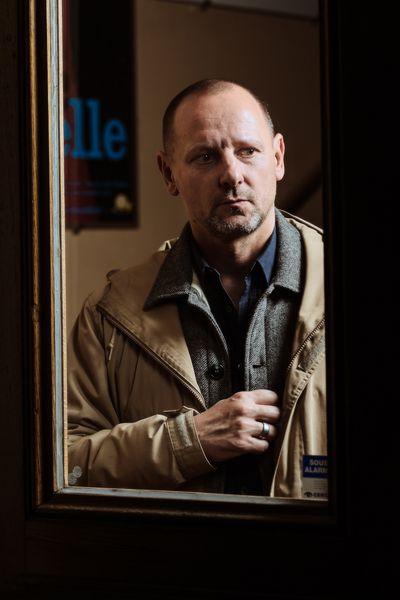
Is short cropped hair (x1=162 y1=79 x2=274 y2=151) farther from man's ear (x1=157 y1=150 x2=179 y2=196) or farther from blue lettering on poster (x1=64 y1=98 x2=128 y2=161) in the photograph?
blue lettering on poster (x1=64 y1=98 x2=128 y2=161)

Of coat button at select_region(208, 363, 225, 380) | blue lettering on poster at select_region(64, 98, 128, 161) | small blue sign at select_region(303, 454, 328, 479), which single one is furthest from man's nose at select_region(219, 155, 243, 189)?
blue lettering on poster at select_region(64, 98, 128, 161)

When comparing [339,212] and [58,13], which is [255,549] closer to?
[339,212]

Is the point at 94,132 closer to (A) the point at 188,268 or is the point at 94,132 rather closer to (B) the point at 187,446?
(A) the point at 188,268

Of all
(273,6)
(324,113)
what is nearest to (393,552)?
(324,113)

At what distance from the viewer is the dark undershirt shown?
0.82 m

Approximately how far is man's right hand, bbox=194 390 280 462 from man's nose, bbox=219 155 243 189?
9.2 inches

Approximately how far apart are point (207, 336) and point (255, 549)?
25cm

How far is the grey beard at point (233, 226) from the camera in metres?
0.84

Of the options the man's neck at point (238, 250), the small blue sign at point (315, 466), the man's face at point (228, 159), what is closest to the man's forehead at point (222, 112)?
the man's face at point (228, 159)

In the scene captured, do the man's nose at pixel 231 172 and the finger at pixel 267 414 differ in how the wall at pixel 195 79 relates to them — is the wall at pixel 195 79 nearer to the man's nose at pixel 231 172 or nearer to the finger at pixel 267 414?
the man's nose at pixel 231 172

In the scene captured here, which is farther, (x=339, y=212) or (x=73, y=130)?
(x=73, y=130)

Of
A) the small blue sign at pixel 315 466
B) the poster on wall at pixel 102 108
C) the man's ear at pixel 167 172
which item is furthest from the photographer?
the poster on wall at pixel 102 108

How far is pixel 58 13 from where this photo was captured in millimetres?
778

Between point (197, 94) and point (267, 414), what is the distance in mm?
372
